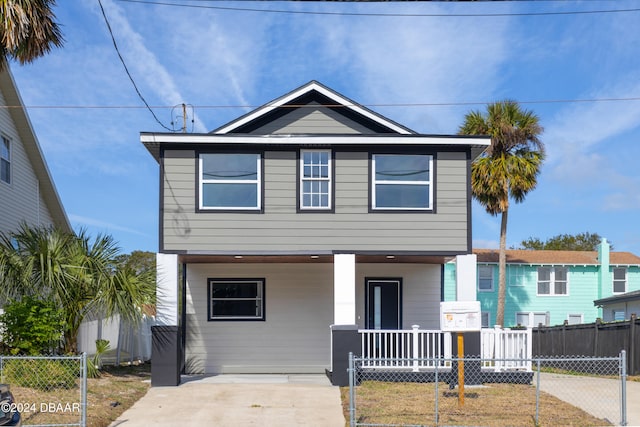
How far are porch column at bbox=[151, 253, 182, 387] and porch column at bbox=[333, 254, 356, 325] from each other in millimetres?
3477

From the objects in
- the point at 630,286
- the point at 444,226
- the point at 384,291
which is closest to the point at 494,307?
the point at 630,286

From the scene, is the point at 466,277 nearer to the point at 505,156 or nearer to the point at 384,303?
the point at 384,303

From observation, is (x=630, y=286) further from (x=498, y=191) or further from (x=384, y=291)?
(x=384, y=291)

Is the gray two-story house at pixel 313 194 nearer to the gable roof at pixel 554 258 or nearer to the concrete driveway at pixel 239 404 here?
the concrete driveway at pixel 239 404

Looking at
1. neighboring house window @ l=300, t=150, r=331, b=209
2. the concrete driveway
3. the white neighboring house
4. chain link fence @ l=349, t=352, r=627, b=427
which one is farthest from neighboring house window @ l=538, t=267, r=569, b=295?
neighboring house window @ l=300, t=150, r=331, b=209

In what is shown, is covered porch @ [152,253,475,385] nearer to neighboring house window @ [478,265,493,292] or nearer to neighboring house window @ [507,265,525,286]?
neighboring house window @ [478,265,493,292]

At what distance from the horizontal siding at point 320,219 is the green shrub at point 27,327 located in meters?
3.24

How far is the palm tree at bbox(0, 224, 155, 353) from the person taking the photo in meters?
14.3

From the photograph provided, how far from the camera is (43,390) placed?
1211 centimetres

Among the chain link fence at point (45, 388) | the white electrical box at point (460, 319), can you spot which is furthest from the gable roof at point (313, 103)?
the chain link fence at point (45, 388)

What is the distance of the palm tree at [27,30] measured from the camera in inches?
498

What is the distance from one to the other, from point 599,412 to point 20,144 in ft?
57.3

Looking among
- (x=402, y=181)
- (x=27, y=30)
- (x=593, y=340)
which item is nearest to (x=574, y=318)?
(x=593, y=340)

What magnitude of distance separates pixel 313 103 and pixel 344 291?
4685 millimetres
